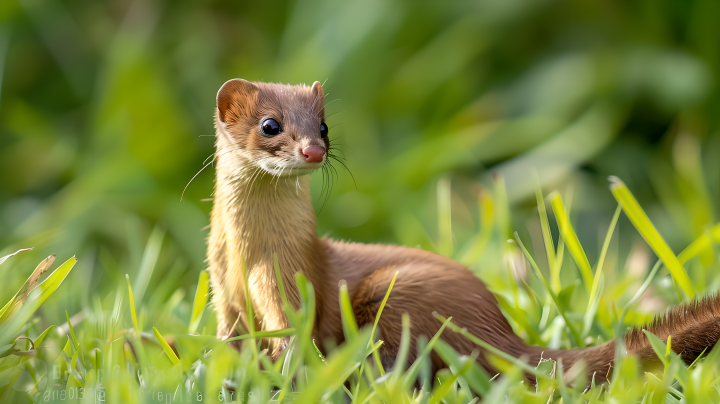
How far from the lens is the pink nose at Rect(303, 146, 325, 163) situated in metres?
1.77

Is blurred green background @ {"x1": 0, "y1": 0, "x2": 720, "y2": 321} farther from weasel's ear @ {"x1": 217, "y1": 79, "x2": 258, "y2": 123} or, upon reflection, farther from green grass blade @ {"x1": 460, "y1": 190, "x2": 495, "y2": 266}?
weasel's ear @ {"x1": 217, "y1": 79, "x2": 258, "y2": 123}

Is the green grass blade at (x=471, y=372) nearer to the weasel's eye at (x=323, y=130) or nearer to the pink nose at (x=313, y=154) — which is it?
the pink nose at (x=313, y=154)

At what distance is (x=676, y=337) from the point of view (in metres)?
1.70

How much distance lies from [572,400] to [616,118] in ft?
12.1

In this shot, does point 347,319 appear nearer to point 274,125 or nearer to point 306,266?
point 306,266

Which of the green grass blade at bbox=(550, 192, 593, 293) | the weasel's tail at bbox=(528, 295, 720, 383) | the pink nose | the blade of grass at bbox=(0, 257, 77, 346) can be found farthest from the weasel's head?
the weasel's tail at bbox=(528, 295, 720, 383)

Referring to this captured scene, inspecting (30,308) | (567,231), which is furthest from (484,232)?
(30,308)

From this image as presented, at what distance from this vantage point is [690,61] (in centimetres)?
460

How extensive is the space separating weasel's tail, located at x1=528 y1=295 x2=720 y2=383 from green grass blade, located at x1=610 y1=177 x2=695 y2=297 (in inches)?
13.1

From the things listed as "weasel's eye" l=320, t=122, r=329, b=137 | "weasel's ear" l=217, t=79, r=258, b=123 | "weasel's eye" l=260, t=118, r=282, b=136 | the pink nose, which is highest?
"weasel's ear" l=217, t=79, r=258, b=123

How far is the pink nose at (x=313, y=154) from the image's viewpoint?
1767 mm

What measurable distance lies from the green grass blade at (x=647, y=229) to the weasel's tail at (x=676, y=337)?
0.33 meters

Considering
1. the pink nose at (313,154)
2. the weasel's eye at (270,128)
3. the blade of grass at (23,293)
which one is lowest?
the blade of grass at (23,293)

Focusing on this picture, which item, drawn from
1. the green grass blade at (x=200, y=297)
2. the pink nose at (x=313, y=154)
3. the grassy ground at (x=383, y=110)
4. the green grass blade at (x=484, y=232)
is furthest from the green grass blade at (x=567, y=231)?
the grassy ground at (x=383, y=110)
